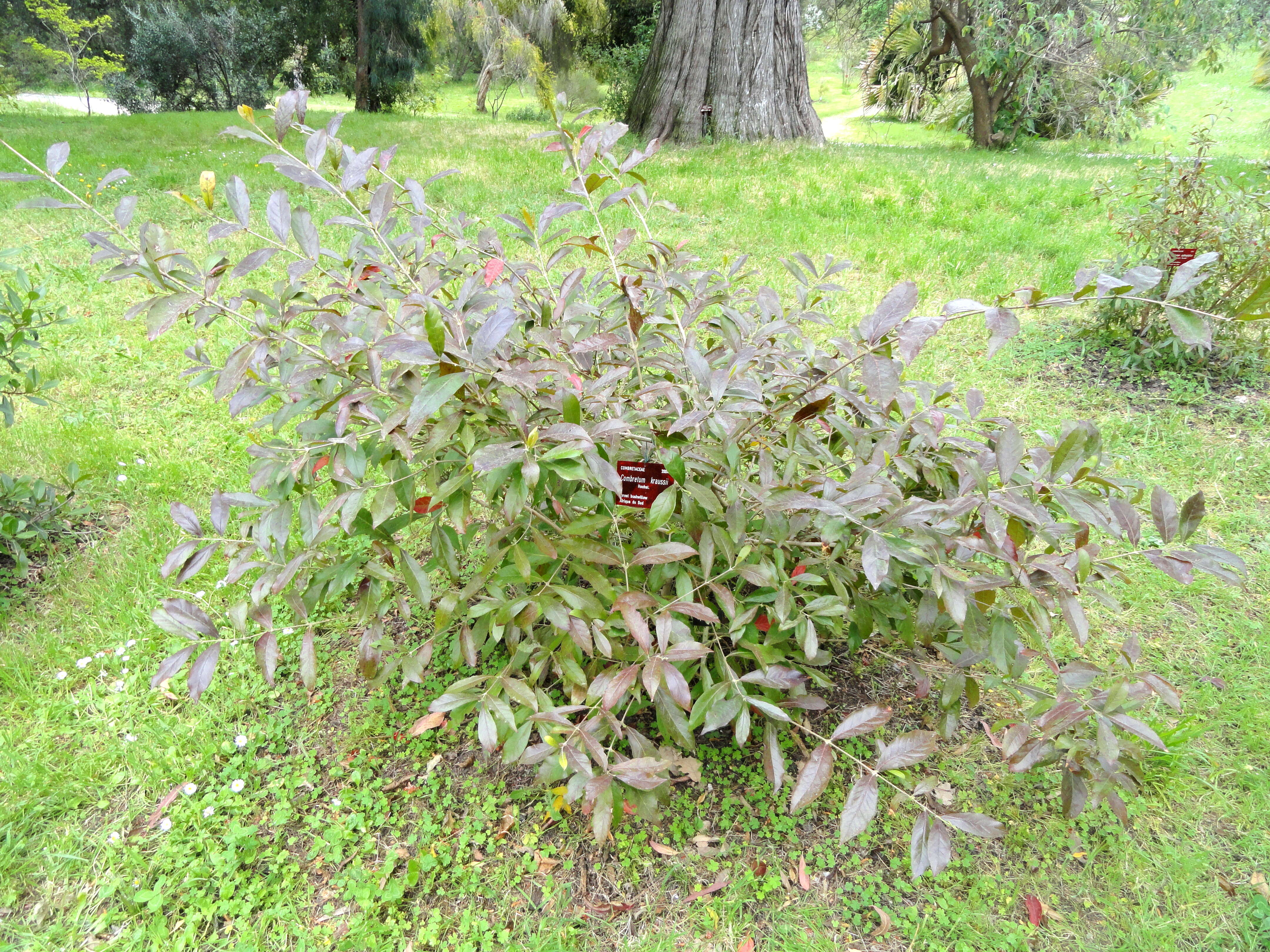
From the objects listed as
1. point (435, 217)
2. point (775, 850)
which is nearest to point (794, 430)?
point (775, 850)

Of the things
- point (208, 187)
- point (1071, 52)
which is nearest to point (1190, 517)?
point (208, 187)

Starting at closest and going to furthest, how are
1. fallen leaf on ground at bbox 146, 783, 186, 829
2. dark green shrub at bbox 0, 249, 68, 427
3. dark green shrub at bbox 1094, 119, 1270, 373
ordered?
fallen leaf on ground at bbox 146, 783, 186, 829
dark green shrub at bbox 0, 249, 68, 427
dark green shrub at bbox 1094, 119, 1270, 373

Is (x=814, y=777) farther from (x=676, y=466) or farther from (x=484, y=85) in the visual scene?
(x=484, y=85)

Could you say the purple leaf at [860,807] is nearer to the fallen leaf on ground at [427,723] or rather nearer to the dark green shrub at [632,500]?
the dark green shrub at [632,500]

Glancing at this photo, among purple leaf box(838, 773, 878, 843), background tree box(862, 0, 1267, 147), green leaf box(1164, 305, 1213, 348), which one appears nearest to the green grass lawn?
purple leaf box(838, 773, 878, 843)

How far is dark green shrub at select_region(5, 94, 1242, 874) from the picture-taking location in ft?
4.13

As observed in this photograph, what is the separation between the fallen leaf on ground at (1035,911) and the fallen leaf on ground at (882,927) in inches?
12.2

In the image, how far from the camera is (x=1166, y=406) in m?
3.46

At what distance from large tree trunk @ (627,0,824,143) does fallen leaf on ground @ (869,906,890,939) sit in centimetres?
751

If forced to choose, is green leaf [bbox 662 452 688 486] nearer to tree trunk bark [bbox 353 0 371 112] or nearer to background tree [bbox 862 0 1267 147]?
background tree [bbox 862 0 1267 147]

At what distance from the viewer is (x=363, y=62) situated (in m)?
14.8

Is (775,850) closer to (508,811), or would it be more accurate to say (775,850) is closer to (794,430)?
(508,811)

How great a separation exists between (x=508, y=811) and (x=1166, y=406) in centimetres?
352

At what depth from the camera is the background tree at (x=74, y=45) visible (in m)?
13.3
